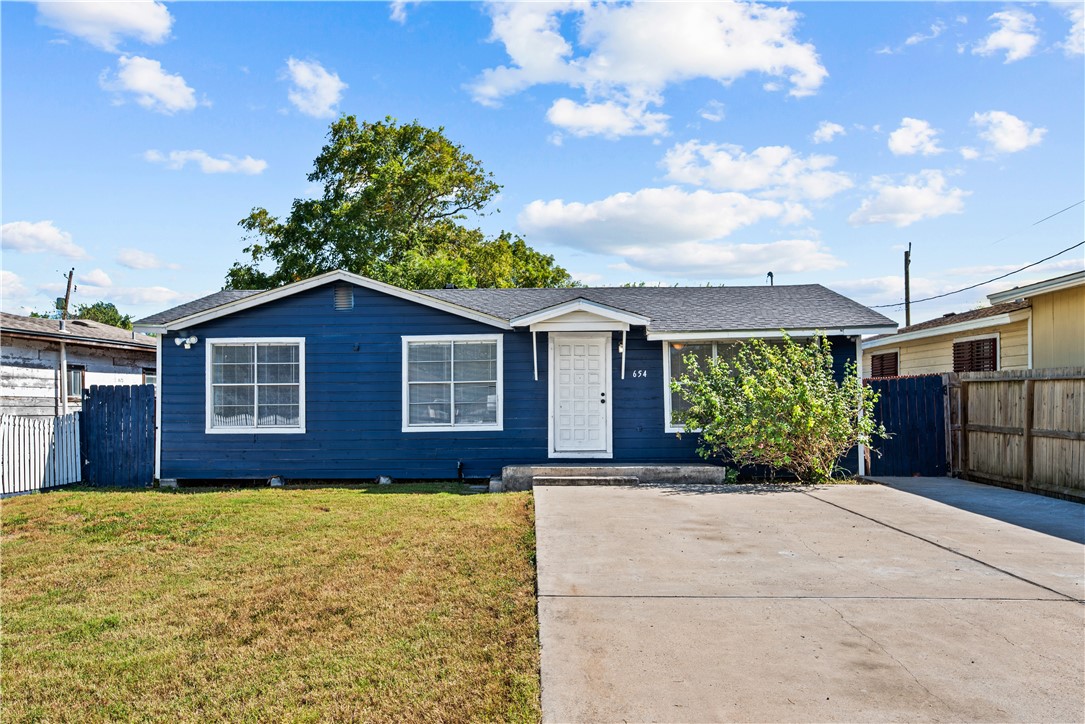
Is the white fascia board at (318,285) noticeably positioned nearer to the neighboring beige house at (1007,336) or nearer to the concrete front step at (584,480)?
the concrete front step at (584,480)

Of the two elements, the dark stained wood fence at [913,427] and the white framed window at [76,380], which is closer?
the dark stained wood fence at [913,427]

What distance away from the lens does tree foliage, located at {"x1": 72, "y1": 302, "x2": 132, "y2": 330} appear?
2004 inches

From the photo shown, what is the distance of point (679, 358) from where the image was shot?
443 inches

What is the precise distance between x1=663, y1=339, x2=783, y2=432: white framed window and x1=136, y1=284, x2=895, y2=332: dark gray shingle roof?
1.28ft

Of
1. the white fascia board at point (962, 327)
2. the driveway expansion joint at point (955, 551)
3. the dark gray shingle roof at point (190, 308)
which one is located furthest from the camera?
the white fascia board at point (962, 327)

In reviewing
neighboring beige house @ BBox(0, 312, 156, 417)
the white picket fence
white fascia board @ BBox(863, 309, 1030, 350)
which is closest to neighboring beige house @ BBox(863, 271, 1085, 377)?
white fascia board @ BBox(863, 309, 1030, 350)

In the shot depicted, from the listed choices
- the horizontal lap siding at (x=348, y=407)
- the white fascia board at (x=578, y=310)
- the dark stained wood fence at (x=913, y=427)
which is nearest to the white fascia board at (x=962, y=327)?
the dark stained wood fence at (x=913, y=427)

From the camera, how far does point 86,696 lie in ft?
11.1

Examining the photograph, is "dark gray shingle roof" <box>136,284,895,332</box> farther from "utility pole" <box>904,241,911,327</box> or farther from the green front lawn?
"utility pole" <box>904,241,911,327</box>

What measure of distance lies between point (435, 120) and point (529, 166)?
12.5 metres

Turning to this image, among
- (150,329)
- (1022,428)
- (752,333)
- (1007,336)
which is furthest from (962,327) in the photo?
(150,329)

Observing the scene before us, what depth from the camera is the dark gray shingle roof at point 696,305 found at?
35.8 ft

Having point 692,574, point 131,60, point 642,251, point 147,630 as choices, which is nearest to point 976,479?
point 692,574

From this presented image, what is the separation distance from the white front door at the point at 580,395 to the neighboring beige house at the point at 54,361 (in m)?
11.4
